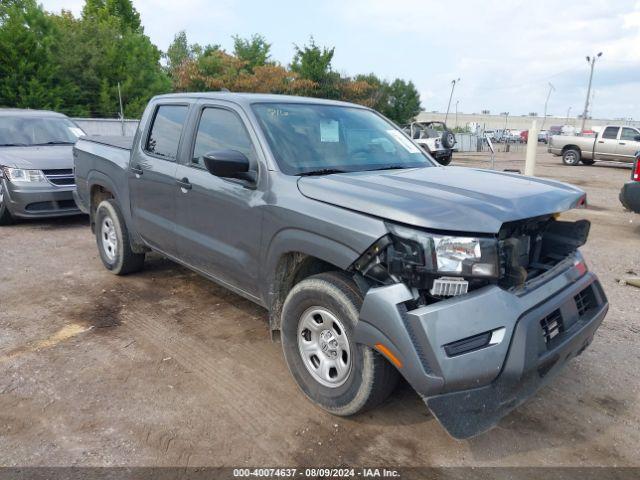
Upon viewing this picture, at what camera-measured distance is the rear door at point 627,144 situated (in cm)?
2011

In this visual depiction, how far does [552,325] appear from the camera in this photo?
2.72m

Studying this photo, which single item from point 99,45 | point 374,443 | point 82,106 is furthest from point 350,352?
point 99,45

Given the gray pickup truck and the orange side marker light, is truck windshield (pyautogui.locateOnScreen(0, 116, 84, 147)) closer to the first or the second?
the gray pickup truck

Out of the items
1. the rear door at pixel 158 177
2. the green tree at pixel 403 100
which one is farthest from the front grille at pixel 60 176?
the green tree at pixel 403 100

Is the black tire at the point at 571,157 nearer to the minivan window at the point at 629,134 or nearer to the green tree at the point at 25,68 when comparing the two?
the minivan window at the point at 629,134

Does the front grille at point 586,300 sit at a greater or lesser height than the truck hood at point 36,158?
lesser

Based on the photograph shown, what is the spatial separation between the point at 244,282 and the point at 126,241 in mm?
2180

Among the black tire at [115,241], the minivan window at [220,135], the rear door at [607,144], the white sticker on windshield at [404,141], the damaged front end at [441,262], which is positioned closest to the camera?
the damaged front end at [441,262]

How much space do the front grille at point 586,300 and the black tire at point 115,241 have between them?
4.16 m

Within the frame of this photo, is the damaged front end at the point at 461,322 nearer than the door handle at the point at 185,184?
Yes

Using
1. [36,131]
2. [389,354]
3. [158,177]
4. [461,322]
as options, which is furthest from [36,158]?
[461,322]

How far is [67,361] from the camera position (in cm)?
374

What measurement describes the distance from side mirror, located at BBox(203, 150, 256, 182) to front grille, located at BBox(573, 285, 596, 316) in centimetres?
221

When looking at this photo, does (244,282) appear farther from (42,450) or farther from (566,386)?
(566,386)
